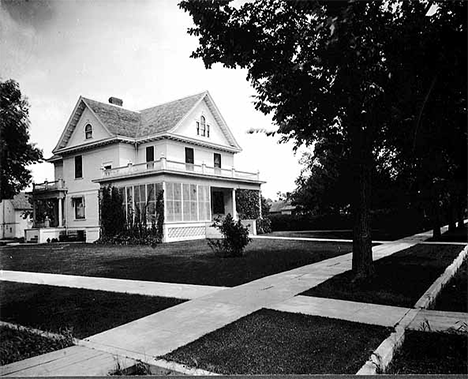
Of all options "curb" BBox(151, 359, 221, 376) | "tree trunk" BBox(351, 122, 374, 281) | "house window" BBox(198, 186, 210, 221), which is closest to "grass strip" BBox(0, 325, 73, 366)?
"curb" BBox(151, 359, 221, 376)

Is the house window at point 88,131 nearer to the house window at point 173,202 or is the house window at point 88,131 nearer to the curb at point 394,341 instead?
the house window at point 173,202

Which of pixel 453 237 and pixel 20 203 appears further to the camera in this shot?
pixel 20 203

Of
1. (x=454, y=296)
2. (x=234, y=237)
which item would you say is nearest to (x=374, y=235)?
(x=234, y=237)

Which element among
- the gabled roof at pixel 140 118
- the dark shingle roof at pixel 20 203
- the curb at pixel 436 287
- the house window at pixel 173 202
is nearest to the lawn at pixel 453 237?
the curb at pixel 436 287

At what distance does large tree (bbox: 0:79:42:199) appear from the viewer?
4727 mm

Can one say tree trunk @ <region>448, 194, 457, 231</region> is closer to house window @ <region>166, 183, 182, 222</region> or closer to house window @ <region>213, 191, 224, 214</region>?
house window @ <region>166, 183, 182, 222</region>

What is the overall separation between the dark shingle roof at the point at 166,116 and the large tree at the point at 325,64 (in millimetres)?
16741

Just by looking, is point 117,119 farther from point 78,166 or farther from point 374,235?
point 374,235

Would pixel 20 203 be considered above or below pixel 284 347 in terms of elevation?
above

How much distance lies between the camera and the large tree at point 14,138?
15.5 ft

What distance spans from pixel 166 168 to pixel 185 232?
4.02 m

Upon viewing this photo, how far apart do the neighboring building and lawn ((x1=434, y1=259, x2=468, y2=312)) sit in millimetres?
15103

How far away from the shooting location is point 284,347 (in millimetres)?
3938

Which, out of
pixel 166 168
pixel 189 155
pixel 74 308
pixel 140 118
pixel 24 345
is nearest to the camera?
pixel 24 345
